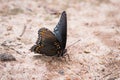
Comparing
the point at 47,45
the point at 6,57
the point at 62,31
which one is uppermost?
the point at 62,31

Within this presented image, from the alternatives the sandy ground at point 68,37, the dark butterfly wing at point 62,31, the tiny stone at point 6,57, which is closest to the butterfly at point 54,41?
the dark butterfly wing at point 62,31

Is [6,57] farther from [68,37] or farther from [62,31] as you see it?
[68,37]

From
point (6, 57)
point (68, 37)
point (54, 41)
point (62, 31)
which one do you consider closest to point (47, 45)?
point (54, 41)

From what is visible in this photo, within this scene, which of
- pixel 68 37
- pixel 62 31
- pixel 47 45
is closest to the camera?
pixel 62 31

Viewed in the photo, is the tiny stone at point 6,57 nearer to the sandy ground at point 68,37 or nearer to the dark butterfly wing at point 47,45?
the sandy ground at point 68,37

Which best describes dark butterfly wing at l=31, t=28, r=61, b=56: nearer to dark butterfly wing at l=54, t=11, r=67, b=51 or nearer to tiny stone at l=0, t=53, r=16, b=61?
dark butterfly wing at l=54, t=11, r=67, b=51

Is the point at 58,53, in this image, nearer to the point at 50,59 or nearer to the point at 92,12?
the point at 50,59

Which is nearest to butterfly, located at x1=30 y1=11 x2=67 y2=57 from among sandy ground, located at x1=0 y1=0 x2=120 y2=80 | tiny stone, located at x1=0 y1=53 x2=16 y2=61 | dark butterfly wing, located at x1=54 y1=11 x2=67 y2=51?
dark butterfly wing, located at x1=54 y1=11 x2=67 y2=51
